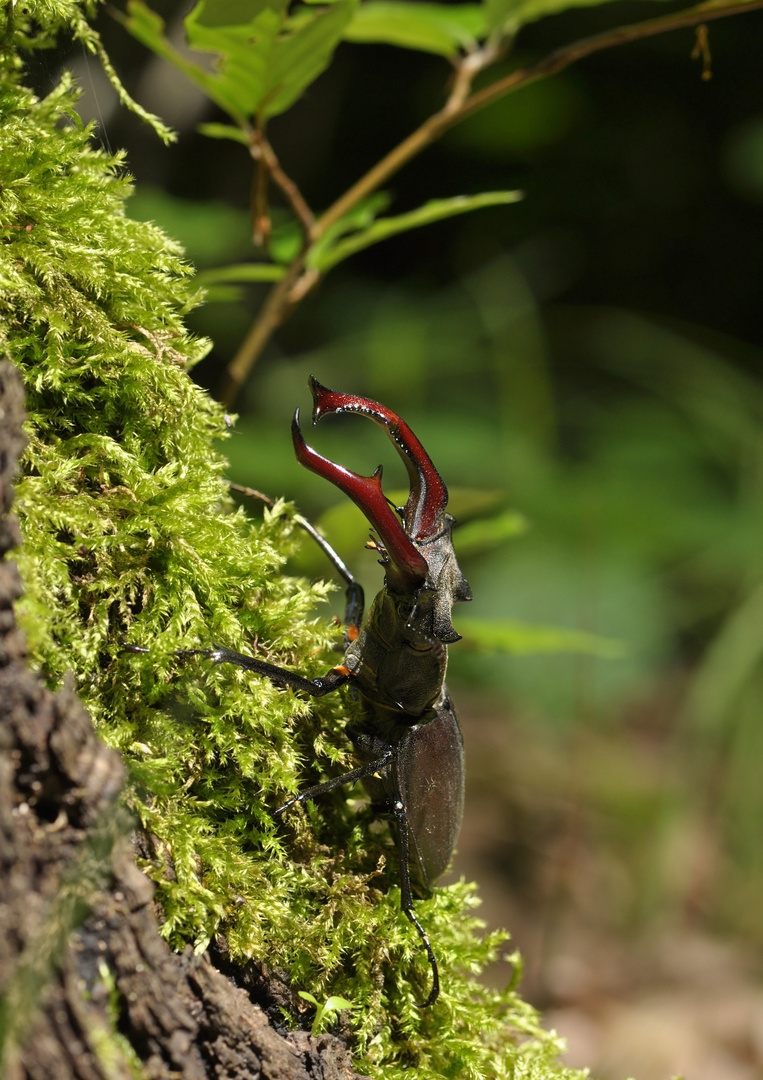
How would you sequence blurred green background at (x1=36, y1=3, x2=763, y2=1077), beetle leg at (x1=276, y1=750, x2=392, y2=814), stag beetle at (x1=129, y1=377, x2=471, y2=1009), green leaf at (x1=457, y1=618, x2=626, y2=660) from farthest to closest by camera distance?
blurred green background at (x1=36, y1=3, x2=763, y2=1077) → green leaf at (x1=457, y1=618, x2=626, y2=660) → stag beetle at (x1=129, y1=377, x2=471, y2=1009) → beetle leg at (x1=276, y1=750, x2=392, y2=814)

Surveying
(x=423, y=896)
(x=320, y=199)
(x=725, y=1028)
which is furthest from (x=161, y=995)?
(x=320, y=199)

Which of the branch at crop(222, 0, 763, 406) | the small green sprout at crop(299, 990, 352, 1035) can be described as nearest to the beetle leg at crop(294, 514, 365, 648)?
the branch at crop(222, 0, 763, 406)

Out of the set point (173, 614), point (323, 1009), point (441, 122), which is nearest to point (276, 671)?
point (173, 614)

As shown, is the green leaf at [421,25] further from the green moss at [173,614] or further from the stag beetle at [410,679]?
the stag beetle at [410,679]

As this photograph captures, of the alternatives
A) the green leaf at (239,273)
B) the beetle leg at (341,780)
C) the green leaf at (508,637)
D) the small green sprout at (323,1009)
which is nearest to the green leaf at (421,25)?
the green leaf at (239,273)

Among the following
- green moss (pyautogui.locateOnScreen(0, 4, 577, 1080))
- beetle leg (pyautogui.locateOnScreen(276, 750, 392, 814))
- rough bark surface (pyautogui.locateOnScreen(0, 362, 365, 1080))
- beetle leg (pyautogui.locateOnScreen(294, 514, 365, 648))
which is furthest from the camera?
beetle leg (pyautogui.locateOnScreen(294, 514, 365, 648))

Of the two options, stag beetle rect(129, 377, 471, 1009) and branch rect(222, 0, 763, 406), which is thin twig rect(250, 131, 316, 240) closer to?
branch rect(222, 0, 763, 406)

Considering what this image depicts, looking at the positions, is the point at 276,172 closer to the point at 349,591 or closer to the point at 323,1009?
the point at 349,591
